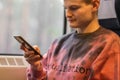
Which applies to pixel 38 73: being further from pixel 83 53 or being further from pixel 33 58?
pixel 83 53

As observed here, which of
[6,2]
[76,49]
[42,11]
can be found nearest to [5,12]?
[6,2]

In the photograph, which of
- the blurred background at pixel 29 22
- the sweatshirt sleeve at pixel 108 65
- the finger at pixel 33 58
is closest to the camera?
the sweatshirt sleeve at pixel 108 65

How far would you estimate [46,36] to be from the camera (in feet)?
7.17

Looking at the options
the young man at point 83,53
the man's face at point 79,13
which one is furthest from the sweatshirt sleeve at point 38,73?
the man's face at point 79,13

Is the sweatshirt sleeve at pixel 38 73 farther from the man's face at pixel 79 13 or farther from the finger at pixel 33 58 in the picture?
the man's face at pixel 79 13

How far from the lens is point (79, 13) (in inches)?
43.6

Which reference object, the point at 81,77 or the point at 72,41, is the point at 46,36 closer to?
the point at 72,41

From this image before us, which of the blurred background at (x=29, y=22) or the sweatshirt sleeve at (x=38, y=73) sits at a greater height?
the blurred background at (x=29, y=22)

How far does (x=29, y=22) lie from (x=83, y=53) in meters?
1.06

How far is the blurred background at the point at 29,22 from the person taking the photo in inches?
80.4

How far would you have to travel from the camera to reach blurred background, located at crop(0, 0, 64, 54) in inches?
80.4

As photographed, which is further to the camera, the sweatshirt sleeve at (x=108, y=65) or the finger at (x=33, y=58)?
the finger at (x=33, y=58)

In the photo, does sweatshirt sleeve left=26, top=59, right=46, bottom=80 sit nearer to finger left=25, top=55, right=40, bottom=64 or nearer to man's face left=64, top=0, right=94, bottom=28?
finger left=25, top=55, right=40, bottom=64

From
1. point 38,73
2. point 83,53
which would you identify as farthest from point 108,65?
point 38,73
